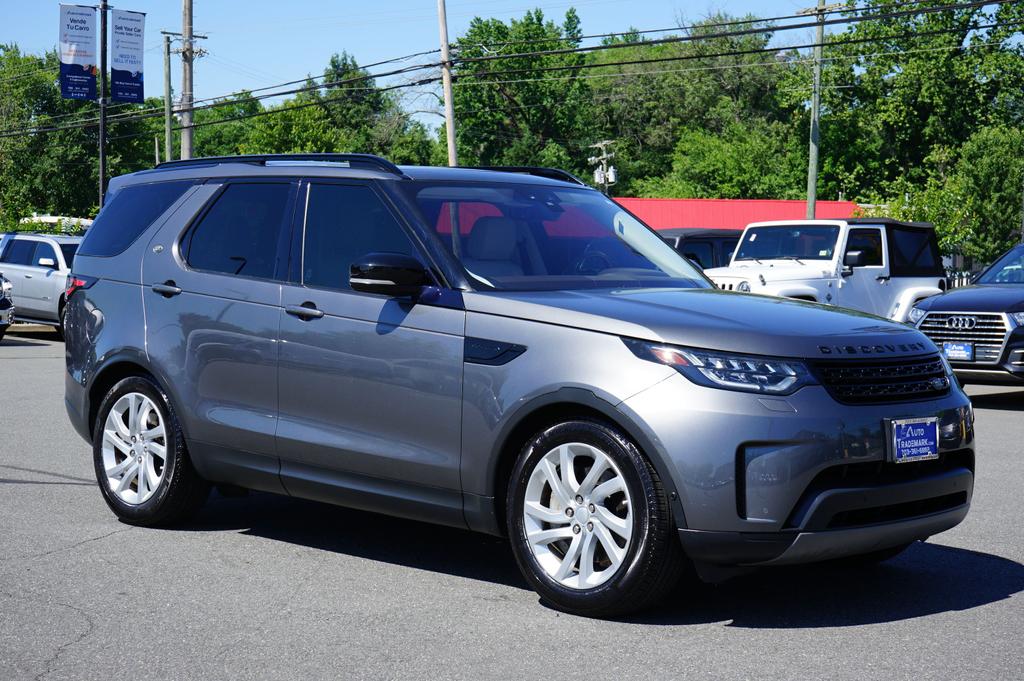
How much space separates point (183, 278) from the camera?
22.2ft

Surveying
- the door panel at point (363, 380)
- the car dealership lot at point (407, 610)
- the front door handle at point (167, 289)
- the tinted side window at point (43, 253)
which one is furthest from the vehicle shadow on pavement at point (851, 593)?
the tinted side window at point (43, 253)

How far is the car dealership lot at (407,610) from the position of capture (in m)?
4.59

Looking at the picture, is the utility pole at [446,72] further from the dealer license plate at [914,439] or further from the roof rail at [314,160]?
the dealer license plate at [914,439]

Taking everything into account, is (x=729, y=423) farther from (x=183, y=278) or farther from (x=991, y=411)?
(x=991, y=411)

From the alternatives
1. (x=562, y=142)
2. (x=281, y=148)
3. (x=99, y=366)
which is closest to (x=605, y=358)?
(x=99, y=366)

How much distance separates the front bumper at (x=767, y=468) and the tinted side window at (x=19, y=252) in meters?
22.7

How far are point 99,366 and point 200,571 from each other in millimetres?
1662

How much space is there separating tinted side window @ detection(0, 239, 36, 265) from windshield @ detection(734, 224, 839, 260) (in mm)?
13928

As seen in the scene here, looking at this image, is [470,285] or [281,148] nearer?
[470,285]

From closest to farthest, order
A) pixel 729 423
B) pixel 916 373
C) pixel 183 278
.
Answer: pixel 729 423 → pixel 916 373 → pixel 183 278

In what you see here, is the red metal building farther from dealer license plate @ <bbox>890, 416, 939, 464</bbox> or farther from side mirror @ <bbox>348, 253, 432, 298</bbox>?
dealer license plate @ <bbox>890, 416, 939, 464</bbox>

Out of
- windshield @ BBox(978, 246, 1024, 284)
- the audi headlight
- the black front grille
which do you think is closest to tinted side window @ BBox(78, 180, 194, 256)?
the audi headlight

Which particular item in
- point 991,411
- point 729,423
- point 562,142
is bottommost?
point 991,411

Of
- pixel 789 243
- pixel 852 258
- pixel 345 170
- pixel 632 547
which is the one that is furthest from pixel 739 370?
pixel 789 243
